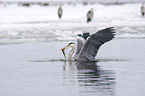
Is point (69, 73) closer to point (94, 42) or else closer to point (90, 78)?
point (90, 78)

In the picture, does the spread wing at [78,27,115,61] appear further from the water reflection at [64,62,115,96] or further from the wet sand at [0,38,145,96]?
the water reflection at [64,62,115,96]

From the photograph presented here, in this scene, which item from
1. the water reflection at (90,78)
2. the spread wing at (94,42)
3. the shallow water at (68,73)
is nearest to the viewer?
the water reflection at (90,78)

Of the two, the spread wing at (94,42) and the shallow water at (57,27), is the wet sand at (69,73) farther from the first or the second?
the shallow water at (57,27)

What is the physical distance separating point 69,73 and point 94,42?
2.59 metres

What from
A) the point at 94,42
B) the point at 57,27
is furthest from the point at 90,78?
the point at 57,27

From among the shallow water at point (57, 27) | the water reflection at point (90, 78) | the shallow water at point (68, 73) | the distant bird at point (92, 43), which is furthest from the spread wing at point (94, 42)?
the shallow water at point (57, 27)

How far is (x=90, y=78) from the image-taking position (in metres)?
10.4

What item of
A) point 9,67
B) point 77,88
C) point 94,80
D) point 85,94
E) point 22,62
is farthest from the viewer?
point 22,62

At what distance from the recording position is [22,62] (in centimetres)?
1359

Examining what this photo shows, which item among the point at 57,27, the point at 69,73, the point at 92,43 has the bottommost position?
the point at 57,27

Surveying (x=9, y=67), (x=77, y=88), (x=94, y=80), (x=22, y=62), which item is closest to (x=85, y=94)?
(x=77, y=88)

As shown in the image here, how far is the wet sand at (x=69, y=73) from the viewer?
891cm

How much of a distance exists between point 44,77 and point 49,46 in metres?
7.93

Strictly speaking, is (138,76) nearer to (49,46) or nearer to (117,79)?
(117,79)
